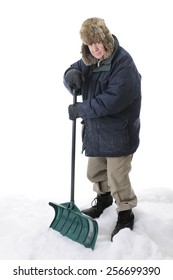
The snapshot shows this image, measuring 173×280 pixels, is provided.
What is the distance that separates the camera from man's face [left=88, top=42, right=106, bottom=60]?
271 centimetres

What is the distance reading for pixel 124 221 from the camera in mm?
2998

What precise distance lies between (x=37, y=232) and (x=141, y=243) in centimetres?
67

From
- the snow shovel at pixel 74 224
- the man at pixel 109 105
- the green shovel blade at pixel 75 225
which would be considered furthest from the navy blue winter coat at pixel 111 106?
the green shovel blade at pixel 75 225

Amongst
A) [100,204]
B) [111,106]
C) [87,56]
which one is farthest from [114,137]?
[100,204]

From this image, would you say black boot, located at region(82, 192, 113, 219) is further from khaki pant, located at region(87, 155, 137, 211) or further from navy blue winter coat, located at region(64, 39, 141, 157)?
navy blue winter coat, located at region(64, 39, 141, 157)

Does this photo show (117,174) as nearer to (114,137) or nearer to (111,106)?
(114,137)

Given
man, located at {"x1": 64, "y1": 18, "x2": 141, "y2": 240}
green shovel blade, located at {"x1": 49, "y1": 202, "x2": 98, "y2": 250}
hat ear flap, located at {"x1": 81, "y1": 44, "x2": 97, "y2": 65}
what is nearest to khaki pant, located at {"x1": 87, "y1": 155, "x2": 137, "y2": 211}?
man, located at {"x1": 64, "y1": 18, "x2": 141, "y2": 240}

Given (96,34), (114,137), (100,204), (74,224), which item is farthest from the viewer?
(100,204)

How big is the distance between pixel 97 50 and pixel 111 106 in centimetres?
34

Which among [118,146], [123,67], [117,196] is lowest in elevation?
[117,196]
